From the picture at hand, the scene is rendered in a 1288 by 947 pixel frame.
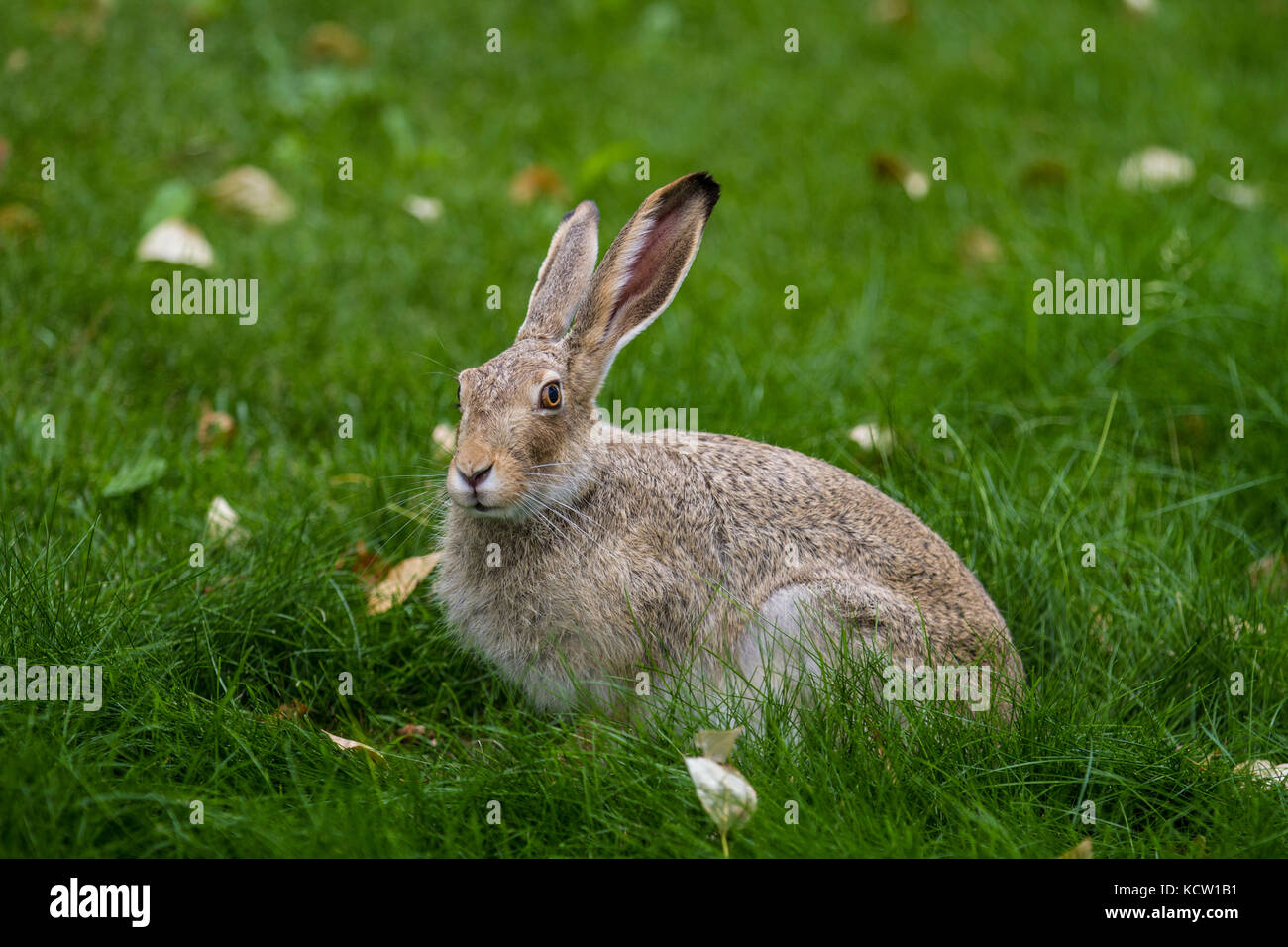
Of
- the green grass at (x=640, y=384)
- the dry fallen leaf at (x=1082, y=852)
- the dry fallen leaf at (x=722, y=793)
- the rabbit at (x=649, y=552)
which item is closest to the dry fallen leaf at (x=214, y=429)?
the green grass at (x=640, y=384)

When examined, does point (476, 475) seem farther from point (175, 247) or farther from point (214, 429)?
point (175, 247)

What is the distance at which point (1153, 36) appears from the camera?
968 centimetres

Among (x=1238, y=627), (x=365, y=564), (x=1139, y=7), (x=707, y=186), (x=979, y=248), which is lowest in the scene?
(x=1238, y=627)

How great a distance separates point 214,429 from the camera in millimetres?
5508

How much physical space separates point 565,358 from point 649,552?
28.4 inches

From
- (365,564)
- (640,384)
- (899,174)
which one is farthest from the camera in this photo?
(899,174)

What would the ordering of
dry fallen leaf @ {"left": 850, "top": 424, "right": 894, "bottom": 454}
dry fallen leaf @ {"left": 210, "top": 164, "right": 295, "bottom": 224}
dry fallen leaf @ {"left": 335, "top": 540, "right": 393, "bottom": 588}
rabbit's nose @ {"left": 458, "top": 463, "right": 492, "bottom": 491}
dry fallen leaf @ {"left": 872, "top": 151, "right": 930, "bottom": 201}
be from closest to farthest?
rabbit's nose @ {"left": 458, "top": 463, "right": 492, "bottom": 491} → dry fallen leaf @ {"left": 335, "top": 540, "right": 393, "bottom": 588} → dry fallen leaf @ {"left": 850, "top": 424, "right": 894, "bottom": 454} → dry fallen leaf @ {"left": 210, "top": 164, "right": 295, "bottom": 224} → dry fallen leaf @ {"left": 872, "top": 151, "right": 930, "bottom": 201}

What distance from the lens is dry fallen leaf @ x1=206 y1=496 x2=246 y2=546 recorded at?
4.77 metres

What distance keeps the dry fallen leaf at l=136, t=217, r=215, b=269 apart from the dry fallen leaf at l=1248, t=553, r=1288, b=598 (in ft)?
16.2

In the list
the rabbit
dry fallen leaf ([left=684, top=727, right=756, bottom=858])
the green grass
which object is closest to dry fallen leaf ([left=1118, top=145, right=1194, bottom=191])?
the green grass

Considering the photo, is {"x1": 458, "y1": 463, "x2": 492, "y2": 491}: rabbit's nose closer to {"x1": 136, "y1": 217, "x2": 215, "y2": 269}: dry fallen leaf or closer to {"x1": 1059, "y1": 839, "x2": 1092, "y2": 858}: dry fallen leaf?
{"x1": 1059, "y1": 839, "x2": 1092, "y2": 858}: dry fallen leaf

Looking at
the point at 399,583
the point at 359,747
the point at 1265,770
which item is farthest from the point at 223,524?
the point at 1265,770

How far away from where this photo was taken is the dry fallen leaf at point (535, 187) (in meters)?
7.55
